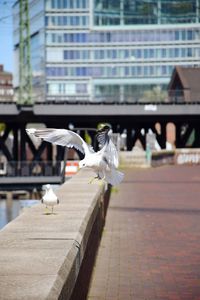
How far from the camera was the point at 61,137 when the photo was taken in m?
10.0

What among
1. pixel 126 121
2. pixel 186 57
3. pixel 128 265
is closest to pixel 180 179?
pixel 128 265

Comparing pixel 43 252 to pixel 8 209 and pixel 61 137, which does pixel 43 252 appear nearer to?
pixel 61 137

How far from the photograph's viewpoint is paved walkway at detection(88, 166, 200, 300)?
9305mm

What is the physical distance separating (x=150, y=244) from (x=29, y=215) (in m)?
4.29

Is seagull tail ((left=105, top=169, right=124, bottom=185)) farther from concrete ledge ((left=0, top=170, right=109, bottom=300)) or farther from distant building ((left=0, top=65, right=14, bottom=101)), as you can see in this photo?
distant building ((left=0, top=65, right=14, bottom=101))

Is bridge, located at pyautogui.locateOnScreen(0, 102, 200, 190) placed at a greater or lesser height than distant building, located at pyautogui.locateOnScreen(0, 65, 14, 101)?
lesser

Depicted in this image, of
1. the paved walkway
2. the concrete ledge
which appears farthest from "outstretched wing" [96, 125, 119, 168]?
the paved walkway

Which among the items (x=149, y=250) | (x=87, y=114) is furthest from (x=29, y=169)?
(x=149, y=250)

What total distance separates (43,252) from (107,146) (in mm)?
3840

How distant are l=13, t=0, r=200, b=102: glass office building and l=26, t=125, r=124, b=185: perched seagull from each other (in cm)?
11064

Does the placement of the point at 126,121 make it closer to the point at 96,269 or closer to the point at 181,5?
the point at 96,269

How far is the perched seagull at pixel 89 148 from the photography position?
9836mm

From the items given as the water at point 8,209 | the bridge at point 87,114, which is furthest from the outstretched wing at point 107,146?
the bridge at point 87,114

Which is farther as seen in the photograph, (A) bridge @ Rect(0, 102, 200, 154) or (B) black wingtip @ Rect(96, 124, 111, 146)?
(A) bridge @ Rect(0, 102, 200, 154)
